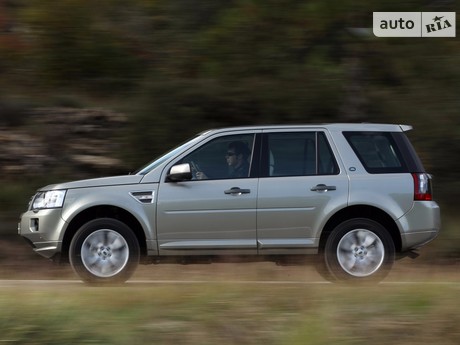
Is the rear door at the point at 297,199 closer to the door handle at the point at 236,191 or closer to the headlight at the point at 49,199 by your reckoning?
the door handle at the point at 236,191

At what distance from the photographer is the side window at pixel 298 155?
30.6 feet

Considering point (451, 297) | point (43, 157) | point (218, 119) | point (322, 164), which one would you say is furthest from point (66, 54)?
point (451, 297)

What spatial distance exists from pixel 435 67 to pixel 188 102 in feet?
13.9

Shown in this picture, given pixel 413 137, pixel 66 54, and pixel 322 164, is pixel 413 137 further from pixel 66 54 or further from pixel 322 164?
pixel 66 54

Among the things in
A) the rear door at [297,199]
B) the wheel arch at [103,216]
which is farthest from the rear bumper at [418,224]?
the wheel arch at [103,216]

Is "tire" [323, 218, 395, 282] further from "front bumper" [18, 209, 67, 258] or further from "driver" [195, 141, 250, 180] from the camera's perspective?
"front bumper" [18, 209, 67, 258]

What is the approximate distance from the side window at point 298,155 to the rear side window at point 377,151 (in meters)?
0.31

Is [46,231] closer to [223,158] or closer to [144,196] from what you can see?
[144,196]

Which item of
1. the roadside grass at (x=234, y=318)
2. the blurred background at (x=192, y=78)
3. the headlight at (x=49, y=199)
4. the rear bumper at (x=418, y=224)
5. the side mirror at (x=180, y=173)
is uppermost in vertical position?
the blurred background at (x=192, y=78)

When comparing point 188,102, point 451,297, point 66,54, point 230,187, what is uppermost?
point 66,54

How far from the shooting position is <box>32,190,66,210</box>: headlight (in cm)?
929

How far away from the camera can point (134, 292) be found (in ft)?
22.7

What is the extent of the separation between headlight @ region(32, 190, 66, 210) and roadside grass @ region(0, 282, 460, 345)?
8.63ft

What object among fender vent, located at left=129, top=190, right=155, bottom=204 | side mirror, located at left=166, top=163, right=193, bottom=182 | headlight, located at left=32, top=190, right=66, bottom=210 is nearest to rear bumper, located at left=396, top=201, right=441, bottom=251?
Answer: side mirror, located at left=166, top=163, right=193, bottom=182
